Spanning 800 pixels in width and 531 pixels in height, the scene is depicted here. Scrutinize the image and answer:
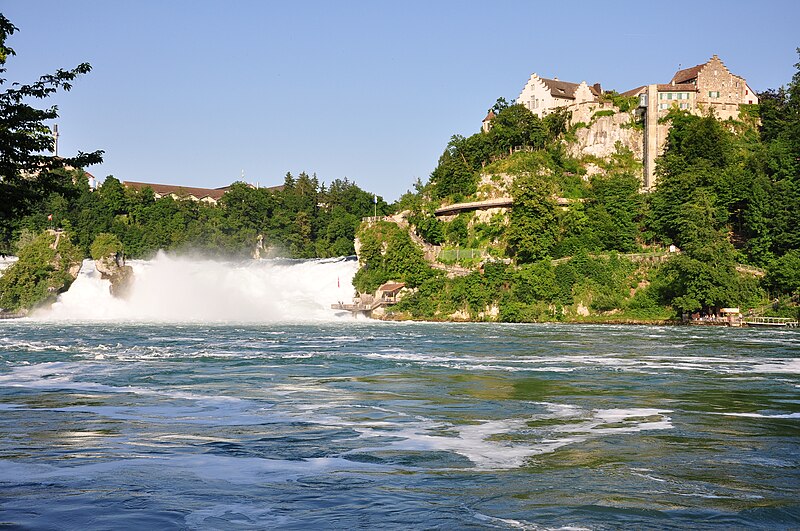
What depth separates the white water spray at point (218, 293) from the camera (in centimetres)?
8438

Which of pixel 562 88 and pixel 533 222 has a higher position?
pixel 562 88

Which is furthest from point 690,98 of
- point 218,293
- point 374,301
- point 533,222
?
point 218,293

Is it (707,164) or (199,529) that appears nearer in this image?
(199,529)

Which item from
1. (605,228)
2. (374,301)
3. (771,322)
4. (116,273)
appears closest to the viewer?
(771,322)

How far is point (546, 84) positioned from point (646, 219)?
26638 mm

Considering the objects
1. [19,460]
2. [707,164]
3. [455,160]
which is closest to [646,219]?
[707,164]

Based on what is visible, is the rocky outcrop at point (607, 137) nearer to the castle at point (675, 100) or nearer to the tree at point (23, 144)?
the castle at point (675, 100)

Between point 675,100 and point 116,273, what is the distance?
58916mm

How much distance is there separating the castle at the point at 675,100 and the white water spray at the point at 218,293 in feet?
98.9

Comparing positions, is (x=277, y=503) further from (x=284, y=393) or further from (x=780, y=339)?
(x=780, y=339)

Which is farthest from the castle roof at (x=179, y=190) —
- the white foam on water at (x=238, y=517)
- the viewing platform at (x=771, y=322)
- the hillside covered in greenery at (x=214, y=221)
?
the white foam on water at (x=238, y=517)

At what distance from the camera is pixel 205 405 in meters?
20.2

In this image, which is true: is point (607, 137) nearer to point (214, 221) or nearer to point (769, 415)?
point (214, 221)

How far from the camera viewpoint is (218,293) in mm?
88188
